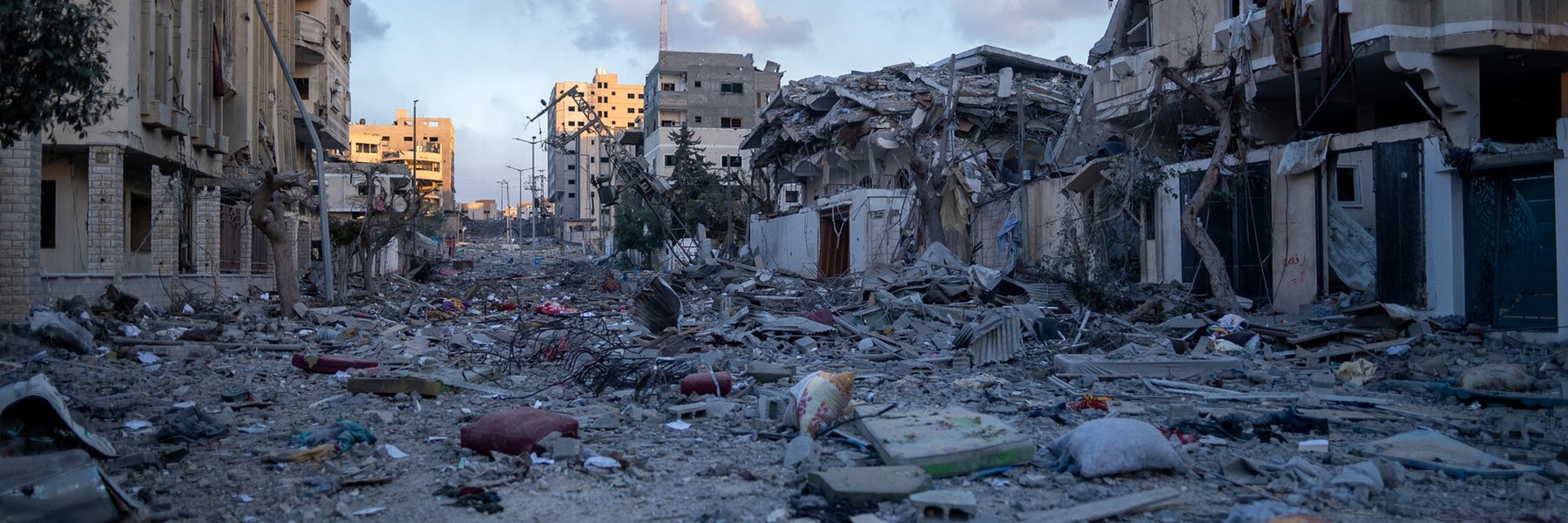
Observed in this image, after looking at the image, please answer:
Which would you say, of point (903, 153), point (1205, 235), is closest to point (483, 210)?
point (903, 153)

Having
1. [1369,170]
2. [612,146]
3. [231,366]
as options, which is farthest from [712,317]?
[612,146]

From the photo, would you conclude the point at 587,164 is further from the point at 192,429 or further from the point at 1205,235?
the point at 192,429

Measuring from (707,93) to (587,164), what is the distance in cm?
2542

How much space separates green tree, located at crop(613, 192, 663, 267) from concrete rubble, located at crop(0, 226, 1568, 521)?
89.0ft

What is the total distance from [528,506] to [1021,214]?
53.9 ft

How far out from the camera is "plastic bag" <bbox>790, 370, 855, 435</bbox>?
6645 millimetres

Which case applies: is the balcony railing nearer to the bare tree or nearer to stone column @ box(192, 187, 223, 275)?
stone column @ box(192, 187, 223, 275)

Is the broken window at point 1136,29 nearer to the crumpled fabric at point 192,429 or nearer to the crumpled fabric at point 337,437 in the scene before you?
the crumpled fabric at point 337,437

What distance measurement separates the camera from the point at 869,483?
500 centimetres

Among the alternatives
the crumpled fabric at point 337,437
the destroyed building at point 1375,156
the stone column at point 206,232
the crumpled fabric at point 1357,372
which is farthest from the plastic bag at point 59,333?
the destroyed building at point 1375,156

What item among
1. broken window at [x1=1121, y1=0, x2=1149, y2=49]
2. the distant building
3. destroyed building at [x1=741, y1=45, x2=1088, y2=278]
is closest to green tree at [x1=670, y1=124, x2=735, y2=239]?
destroyed building at [x1=741, y1=45, x2=1088, y2=278]

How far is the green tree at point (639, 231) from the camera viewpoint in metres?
42.1

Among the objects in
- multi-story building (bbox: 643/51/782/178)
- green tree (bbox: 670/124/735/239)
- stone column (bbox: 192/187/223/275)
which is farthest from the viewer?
multi-story building (bbox: 643/51/782/178)

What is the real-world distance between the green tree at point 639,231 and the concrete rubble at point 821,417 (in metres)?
27.1
